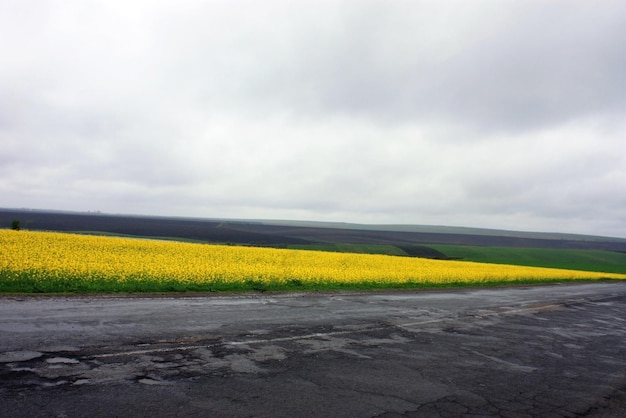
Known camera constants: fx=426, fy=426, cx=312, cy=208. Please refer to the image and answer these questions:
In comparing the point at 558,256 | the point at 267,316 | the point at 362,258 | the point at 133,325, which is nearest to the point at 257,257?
the point at 362,258

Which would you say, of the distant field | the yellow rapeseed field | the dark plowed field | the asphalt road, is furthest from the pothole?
the distant field

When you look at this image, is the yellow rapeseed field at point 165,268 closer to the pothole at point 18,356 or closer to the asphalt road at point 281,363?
the asphalt road at point 281,363

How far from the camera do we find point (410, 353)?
870 centimetres

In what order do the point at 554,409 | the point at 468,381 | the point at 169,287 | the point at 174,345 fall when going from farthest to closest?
the point at 169,287 → the point at 174,345 → the point at 468,381 → the point at 554,409

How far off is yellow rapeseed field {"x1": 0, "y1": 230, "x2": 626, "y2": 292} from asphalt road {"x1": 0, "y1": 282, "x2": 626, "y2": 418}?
3462 mm

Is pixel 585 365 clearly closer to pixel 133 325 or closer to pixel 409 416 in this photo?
pixel 409 416

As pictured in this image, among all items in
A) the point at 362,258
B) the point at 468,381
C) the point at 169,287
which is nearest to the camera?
the point at 468,381

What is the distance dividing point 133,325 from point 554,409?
309 inches

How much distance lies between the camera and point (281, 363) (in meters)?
7.18

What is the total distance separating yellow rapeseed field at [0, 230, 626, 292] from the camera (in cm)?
1529

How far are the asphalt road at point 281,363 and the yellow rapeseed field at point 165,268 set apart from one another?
A: 136 inches

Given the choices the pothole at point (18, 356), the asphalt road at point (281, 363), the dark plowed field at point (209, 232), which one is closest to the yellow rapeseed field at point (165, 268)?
the asphalt road at point (281, 363)

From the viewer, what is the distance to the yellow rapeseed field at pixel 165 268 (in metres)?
15.3

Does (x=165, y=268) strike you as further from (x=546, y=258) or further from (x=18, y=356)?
(x=546, y=258)
